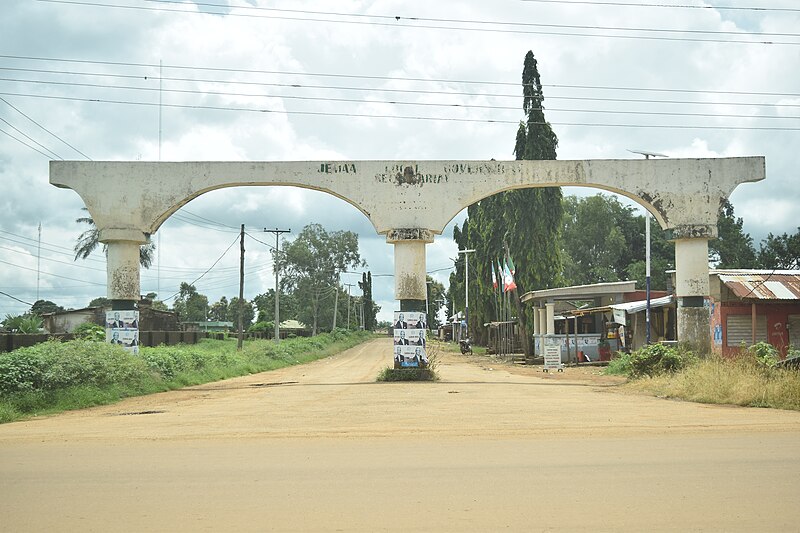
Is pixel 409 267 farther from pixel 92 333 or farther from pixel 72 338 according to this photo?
pixel 72 338

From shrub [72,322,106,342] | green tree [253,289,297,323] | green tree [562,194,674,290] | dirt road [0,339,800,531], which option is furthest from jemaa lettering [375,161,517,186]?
green tree [253,289,297,323]

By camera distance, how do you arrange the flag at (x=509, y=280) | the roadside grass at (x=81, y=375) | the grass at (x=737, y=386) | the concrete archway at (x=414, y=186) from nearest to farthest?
the grass at (x=737, y=386), the roadside grass at (x=81, y=375), the concrete archway at (x=414, y=186), the flag at (x=509, y=280)

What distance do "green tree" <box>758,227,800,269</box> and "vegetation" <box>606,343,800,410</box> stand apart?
108 feet

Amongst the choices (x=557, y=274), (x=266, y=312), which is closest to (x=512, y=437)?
(x=557, y=274)

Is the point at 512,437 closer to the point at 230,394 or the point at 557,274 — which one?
the point at 230,394

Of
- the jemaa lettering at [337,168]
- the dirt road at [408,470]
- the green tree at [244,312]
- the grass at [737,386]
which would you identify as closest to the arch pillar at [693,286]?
the grass at [737,386]

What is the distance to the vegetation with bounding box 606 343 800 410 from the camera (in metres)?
13.5

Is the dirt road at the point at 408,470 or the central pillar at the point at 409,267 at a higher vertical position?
the central pillar at the point at 409,267

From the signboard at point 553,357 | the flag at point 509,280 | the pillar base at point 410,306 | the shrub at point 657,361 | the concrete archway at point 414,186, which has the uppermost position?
the concrete archway at point 414,186

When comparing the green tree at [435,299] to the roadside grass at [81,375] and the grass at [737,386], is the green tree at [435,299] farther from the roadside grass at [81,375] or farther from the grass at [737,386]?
the grass at [737,386]

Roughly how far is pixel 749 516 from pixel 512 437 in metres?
4.31

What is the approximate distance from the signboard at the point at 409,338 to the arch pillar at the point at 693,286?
22.8ft

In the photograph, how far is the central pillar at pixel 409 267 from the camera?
2047cm

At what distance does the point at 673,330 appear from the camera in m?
29.9
